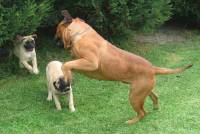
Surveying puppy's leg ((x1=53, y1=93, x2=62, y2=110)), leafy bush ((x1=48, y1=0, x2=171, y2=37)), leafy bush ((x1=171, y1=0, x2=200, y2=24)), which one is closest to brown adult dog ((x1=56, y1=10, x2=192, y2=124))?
puppy's leg ((x1=53, y1=93, x2=62, y2=110))

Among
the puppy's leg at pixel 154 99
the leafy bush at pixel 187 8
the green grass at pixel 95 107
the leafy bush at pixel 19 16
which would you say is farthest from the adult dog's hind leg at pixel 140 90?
the leafy bush at pixel 187 8

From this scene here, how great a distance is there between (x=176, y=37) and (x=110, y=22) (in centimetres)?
260

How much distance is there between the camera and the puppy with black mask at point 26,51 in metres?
8.91

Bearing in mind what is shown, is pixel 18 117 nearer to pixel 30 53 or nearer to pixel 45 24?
pixel 30 53

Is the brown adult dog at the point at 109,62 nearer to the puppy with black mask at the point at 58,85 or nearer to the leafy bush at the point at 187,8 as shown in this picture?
the puppy with black mask at the point at 58,85

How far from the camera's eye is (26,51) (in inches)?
357

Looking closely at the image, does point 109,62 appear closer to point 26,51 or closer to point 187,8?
point 26,51

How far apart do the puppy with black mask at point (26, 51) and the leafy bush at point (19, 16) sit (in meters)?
0.15

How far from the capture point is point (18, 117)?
749 cm

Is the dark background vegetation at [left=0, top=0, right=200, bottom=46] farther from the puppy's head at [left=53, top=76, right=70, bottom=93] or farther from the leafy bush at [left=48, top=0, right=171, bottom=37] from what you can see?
the puppy's head at [left=53, top=76, right=70, bottom=93]

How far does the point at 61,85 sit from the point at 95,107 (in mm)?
706

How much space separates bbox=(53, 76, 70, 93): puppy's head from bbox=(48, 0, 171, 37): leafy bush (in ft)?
8.78

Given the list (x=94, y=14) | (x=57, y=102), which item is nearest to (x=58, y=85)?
(x=57, y=102)

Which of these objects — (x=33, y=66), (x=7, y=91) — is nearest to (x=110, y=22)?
(x=33, y=66)
